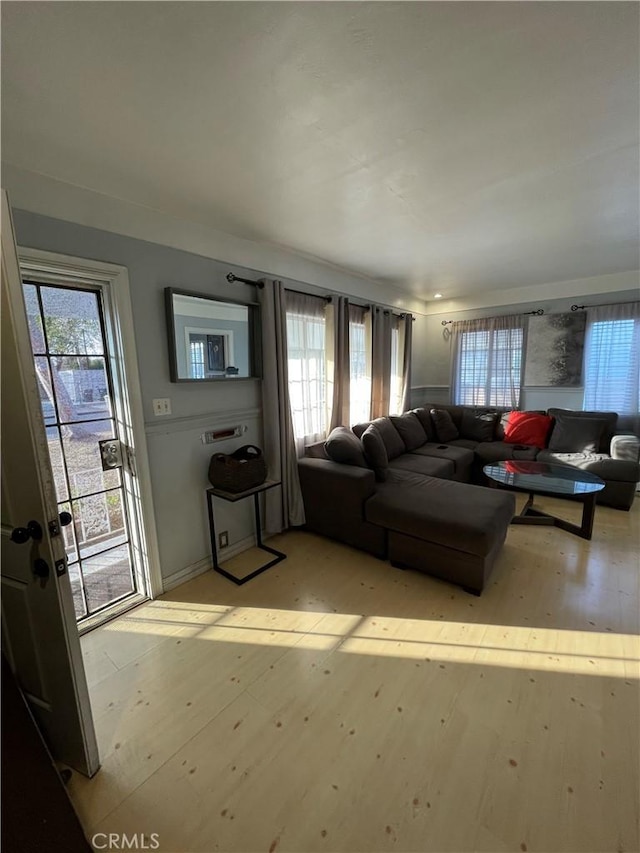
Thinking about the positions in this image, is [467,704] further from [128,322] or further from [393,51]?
[128,322]

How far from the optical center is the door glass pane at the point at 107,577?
2.10 m

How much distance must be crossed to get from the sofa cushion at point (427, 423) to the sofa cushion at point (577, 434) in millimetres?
1298

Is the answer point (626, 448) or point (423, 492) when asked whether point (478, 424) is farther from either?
point (423, 492)

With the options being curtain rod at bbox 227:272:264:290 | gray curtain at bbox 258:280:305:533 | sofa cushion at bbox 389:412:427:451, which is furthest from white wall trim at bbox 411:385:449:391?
curtain rod at bbox 227:272:264:290

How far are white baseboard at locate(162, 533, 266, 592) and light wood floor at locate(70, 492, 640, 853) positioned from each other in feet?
0.33

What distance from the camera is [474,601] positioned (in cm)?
216

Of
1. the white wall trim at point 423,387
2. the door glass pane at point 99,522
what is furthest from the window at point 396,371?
the door glass pane at point 99,522

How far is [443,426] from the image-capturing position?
14.8 feet

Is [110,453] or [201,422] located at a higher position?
[201,422]

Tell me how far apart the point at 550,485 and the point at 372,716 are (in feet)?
7.47

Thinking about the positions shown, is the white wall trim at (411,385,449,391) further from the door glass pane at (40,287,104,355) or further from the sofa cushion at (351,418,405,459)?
the door glass pane at (40,287,104,355)

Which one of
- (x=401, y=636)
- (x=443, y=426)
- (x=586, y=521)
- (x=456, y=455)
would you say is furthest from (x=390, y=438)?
(x=401, y=636)

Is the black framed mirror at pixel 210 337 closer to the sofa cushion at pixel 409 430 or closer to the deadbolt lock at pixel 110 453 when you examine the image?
the deadbolt lock at pixel 110 453

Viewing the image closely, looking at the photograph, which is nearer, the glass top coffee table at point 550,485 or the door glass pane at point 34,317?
the door glass pane at point 34,317
